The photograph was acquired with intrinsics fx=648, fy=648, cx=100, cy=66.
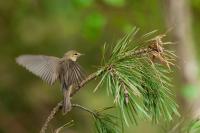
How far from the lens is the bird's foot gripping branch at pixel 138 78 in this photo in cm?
140

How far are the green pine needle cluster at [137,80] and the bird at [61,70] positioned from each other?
67mm

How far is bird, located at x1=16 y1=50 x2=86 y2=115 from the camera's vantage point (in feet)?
4.74

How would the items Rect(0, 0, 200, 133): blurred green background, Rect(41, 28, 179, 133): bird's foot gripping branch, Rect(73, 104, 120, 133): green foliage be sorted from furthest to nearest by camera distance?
Rect(0, 0, 200, 133): blurred green background → Rect(73, 104, 120, 133): green foliage → Rect(41, 28, 179, 133): bird's foot gripping branch

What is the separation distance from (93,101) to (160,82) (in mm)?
2978

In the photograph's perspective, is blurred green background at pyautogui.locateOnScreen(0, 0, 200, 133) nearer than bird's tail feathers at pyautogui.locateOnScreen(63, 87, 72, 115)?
No

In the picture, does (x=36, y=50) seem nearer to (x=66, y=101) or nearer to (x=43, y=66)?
(x=43, y=66)

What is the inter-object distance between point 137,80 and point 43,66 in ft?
0.85

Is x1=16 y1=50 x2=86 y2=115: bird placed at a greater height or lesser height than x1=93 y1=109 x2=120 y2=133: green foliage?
greater

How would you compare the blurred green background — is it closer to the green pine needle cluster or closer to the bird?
the bird

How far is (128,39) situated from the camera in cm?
150

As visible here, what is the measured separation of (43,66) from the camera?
5.17 ft

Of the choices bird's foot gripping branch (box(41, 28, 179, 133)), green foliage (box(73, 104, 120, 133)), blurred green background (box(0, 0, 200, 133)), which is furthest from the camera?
blurred green background (box(0, 0, 200, 133))

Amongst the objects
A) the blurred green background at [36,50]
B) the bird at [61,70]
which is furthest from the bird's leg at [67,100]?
the blurred green background at [36,50]

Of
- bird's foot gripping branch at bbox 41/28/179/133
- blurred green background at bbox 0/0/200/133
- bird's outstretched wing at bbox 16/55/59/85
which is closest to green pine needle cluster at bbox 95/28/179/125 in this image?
bird's foot gripping branch at bbox 41/28/179/133
